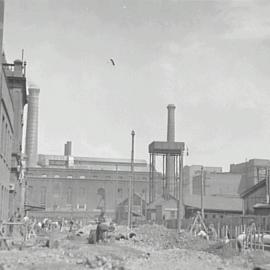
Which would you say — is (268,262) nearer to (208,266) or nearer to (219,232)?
(208,266)

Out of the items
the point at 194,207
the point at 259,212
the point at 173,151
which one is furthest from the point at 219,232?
the point at 173,151

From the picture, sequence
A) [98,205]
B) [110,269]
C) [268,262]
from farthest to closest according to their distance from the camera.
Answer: [98,205], [268,262], [110,269]

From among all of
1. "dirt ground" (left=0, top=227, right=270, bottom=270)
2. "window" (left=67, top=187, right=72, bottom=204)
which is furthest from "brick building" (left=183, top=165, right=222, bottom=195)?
"dirt ground" (left=0, top=227, right=270, bottom=270)

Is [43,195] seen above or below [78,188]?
below

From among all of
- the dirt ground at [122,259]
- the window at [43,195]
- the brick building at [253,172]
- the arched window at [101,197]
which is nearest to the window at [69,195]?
the window at [43,195]

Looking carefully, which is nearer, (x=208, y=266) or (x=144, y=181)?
(x=208, y=266)

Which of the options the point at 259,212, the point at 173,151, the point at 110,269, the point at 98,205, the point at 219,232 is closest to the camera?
the point at 110,269

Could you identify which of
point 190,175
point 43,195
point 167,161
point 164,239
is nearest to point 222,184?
point 190,175

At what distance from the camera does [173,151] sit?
70.7 meters

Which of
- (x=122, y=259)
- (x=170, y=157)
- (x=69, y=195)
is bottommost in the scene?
(x=122, y=259)

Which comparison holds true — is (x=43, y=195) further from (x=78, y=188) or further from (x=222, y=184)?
(x=222, y=184)

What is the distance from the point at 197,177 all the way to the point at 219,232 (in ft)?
192

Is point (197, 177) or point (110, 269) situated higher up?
point (197, 177)

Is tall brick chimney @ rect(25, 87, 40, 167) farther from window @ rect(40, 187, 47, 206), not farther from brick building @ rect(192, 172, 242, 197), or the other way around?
brick building @ rect(192, 172, 242, 197)
